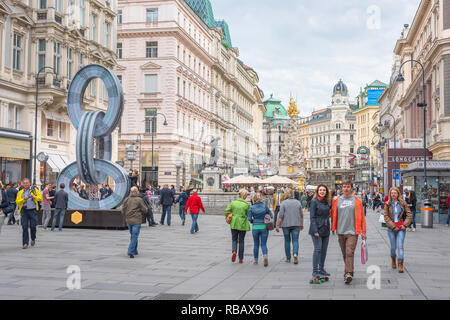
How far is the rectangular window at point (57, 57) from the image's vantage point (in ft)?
121

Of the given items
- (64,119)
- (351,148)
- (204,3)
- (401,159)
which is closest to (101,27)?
(64,119)

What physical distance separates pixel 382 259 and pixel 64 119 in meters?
30.6

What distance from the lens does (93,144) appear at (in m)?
22.9

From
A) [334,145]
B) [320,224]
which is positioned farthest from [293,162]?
[320,224]

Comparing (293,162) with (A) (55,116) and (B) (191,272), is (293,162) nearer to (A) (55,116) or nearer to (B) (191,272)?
(A) (55,116)

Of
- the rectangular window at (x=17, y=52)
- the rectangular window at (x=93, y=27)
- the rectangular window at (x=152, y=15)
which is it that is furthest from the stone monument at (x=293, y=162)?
the rectangular window at (x=17, y=52)

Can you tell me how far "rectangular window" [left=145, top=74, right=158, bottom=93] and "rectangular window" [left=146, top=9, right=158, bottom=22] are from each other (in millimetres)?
5892

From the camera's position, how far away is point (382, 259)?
13648 millimetres

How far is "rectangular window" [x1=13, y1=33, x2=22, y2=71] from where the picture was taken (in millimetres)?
34188

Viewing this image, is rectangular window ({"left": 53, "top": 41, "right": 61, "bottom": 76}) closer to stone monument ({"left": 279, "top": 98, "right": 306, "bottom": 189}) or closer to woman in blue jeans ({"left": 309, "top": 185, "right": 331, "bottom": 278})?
woman in blue jeans ({"left": 309, "top": 185, "right": 331, "bottom": 278})

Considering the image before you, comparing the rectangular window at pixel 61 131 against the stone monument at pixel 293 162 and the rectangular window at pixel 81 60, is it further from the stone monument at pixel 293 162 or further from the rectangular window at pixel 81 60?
the stone monument at pixel 293 162

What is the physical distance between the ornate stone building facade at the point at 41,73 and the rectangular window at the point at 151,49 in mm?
15925

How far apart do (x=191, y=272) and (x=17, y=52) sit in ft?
91.1

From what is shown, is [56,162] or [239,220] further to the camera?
[56,162]
